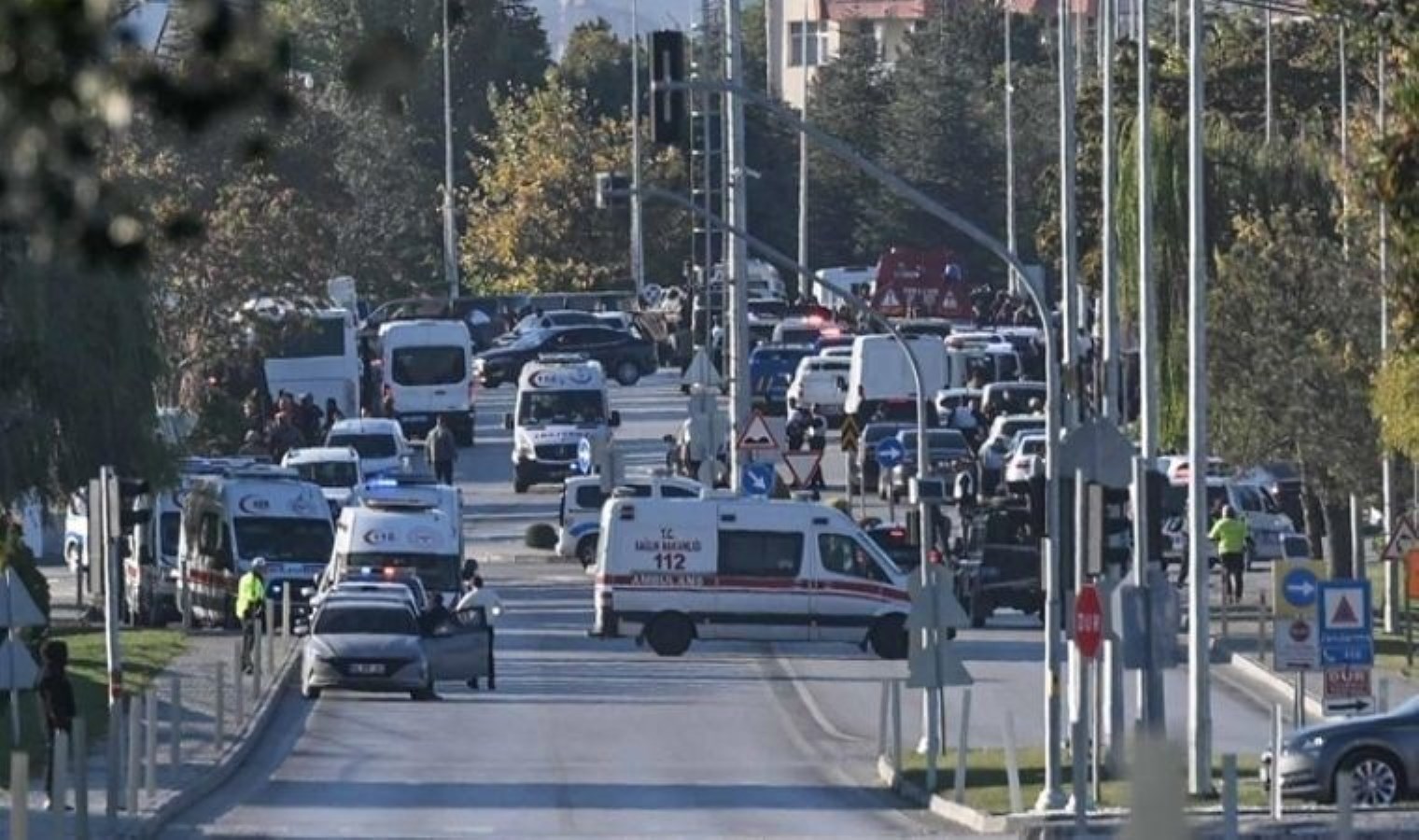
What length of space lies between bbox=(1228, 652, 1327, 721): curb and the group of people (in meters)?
25.4

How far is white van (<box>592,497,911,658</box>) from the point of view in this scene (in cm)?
4628

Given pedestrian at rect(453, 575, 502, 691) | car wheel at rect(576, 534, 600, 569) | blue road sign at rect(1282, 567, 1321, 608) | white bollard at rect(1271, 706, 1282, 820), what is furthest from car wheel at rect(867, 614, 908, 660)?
white bollard at rect(1271, 706, 1282, 820)

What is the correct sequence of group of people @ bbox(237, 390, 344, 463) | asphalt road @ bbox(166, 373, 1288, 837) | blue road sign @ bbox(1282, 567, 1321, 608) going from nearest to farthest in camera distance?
1. asphalt road @ bbox(166, 373, 1288, 837)
2. blue road sign @ bbox(1282, 567, 1321, 608)
3. group of people @ bbox(237, 390, 344, 463)

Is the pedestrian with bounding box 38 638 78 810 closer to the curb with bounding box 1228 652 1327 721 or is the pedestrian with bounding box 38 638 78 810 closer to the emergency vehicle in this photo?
the curb with bounding box 1228 652 1327 721

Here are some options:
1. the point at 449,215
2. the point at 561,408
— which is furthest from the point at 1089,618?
the point at 449,215

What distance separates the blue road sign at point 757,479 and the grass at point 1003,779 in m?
19.1

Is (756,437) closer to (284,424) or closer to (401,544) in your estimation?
(401,544)

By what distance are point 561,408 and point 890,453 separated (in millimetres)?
7894

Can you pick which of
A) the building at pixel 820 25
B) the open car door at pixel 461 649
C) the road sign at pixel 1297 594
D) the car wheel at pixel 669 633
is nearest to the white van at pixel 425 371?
the car wheel at pixel 669 633

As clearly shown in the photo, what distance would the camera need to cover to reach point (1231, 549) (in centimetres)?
5338

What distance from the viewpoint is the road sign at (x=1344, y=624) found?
29047 millimetres

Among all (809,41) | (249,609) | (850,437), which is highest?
(809,41)

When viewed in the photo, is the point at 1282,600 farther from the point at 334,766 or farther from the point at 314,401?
the point at 314,401

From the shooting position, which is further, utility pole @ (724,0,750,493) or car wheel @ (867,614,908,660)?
utility pole @ (724,0,750,493)
